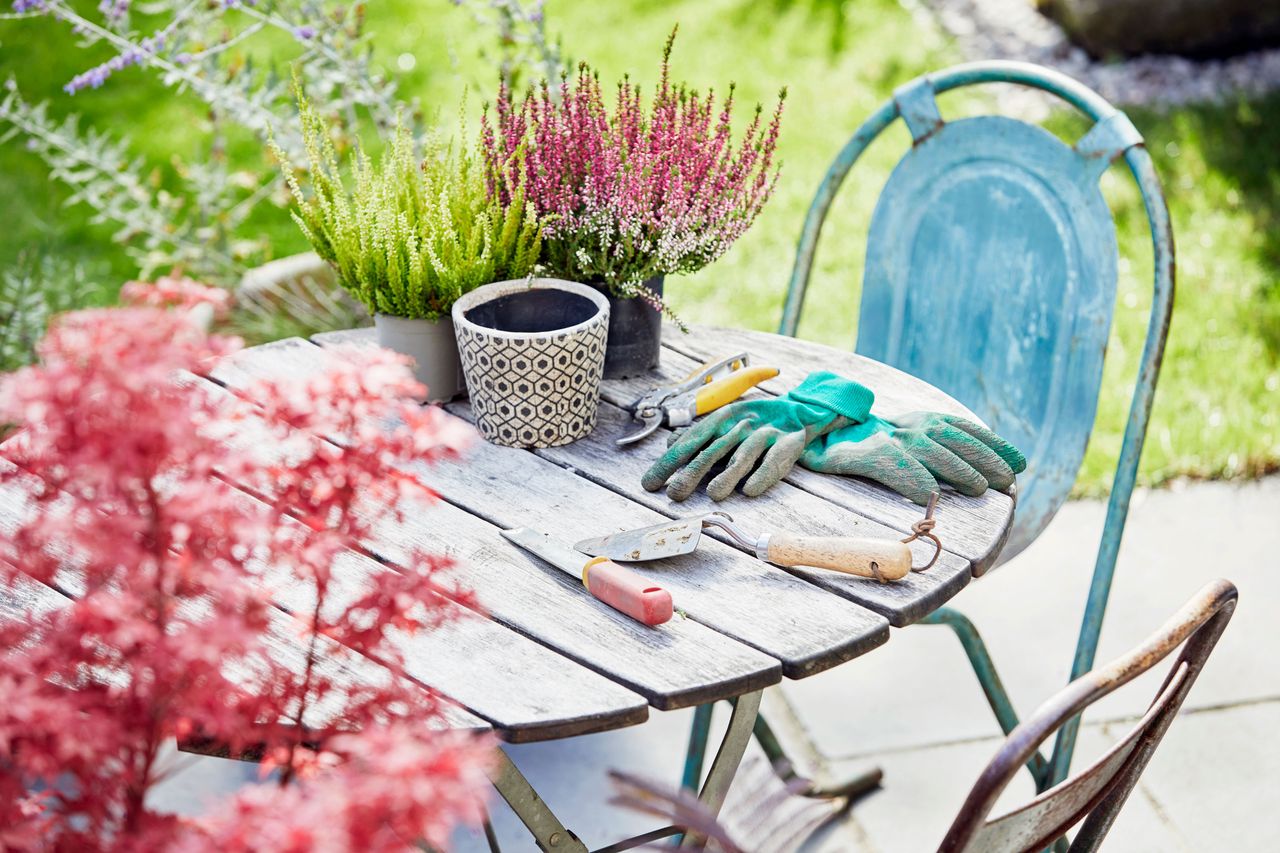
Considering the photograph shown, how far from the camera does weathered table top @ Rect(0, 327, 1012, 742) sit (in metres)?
1.21

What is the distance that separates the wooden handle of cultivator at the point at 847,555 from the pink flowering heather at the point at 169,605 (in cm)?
53

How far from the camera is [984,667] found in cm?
201

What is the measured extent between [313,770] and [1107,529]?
4.60 ft

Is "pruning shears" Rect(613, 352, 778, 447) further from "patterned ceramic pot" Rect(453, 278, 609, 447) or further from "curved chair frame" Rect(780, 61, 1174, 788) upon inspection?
"curved chair frame" Rect(780, 61, 1174, 788)

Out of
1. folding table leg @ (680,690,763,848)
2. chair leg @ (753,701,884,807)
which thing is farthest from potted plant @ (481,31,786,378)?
chair leg @ (753,701,884,807)

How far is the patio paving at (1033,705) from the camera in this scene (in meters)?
2.26

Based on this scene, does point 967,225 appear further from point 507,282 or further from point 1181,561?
point 1181,561

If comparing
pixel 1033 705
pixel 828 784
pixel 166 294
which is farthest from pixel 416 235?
pixel 1033 705

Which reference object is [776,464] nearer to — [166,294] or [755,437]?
[755,437]

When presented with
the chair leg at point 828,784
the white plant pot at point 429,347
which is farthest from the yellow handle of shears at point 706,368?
the chair leg at point 828,784

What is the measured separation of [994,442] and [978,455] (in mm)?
67

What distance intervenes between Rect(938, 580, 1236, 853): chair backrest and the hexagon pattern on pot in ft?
2.39

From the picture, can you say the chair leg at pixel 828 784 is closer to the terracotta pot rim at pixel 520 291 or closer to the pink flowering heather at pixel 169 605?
the terracotta pot rim at pixel 520 291

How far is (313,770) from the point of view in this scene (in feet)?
3.27
